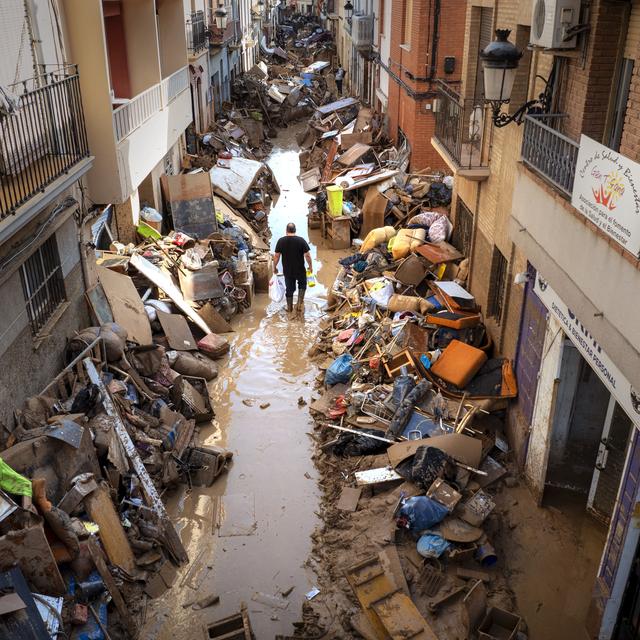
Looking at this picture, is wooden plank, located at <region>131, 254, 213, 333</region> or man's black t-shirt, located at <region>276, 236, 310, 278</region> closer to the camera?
wooden plank, located at <region>131, 254, 213, 333</region>

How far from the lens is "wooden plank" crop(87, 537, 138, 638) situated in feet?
21.2

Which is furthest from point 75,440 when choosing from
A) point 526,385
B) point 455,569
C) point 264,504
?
point 526,385

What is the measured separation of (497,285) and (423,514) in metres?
4.40

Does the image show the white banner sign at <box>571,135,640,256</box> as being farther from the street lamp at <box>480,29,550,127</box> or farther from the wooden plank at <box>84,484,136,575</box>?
the wooden plank at <box>84,484,136,575</box>

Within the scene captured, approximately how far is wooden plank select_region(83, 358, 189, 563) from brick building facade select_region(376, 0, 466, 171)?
11.5m

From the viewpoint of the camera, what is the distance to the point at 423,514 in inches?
288

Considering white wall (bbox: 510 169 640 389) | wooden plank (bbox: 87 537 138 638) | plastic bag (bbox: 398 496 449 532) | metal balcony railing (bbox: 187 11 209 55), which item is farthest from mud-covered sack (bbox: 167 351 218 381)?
metal balcony railing (bbox: 187 11 209 55)

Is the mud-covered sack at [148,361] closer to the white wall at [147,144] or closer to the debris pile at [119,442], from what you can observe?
the debris pile at [119,442]

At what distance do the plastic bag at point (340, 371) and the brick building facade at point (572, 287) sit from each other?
2381 mm

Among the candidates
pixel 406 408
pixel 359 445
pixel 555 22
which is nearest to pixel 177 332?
pixel 359 445

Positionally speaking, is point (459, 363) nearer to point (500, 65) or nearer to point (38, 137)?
point (500, 65)

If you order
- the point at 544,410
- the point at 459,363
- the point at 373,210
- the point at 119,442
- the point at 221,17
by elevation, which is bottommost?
the point at 119,442

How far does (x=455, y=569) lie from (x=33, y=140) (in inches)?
273

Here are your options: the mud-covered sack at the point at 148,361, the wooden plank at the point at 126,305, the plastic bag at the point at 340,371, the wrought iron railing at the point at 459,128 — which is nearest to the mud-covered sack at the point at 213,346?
the wooden plank at the point at 126,305
